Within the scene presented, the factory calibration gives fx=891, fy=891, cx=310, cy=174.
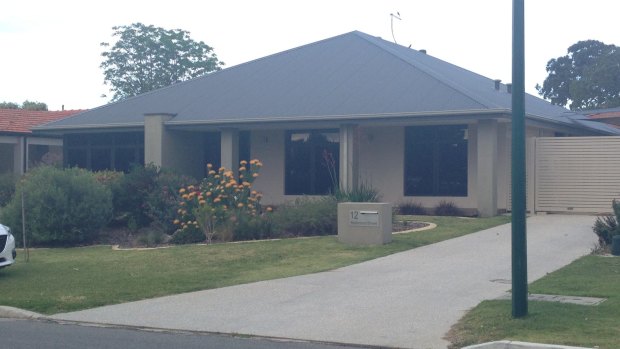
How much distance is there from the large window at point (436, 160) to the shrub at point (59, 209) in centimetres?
985

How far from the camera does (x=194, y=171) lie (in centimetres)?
3078

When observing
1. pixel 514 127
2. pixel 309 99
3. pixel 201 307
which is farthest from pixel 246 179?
pixel 514 127

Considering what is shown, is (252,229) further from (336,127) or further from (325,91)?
(325,91)

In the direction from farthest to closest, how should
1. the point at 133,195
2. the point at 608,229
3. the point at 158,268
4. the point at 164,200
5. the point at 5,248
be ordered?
1. the point at 133,195
2. the point at 164,200
3. the point at 608,229
4. the point at 158,268
5. the point at 5,248

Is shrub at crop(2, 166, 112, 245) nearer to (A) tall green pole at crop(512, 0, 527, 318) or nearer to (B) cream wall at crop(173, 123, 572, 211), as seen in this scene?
(B) cream wall at crop(173, 123, 572, 211)

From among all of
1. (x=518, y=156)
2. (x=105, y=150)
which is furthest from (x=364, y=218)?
(x=105, y=150)

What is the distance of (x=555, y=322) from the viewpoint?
1003cm

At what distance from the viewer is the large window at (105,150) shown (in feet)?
102

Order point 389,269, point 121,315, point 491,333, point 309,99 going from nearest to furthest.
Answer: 1. point 491,333
2. point 121,315
3. point 389,269
4. point 309,99

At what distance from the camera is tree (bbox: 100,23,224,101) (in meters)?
60.3

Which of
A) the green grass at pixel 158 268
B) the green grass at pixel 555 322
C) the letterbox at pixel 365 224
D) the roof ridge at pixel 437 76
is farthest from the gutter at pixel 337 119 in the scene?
the green grass at pixel 555 322

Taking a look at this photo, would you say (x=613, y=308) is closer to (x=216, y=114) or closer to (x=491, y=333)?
(x=491, y=333)

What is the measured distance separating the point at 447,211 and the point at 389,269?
34.3ft

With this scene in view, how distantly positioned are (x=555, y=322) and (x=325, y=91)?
18.3 m
